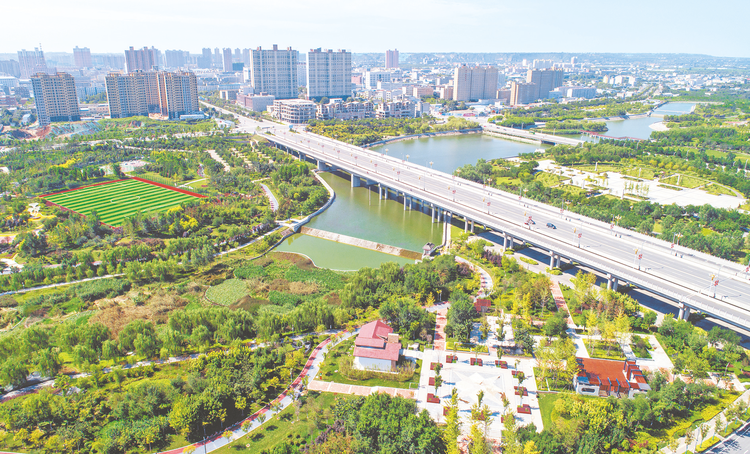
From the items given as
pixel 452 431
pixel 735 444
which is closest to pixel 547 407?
pixel 452 431

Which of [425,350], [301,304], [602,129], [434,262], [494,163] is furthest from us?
[602,129]

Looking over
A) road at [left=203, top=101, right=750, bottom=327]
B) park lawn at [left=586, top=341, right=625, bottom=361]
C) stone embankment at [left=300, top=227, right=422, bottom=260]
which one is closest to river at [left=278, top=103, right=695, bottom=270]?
stone embankment at [left=300, top=227, right=422, bottom=260]

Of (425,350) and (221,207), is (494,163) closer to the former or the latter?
(221,207)

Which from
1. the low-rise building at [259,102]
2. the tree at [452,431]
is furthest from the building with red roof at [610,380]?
the low-rise building at [259,102]

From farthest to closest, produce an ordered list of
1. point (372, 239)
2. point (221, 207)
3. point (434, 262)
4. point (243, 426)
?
1. point (221, 207)
2. point (372, 239)
3. point (434, 262)
4. point (243, 426)

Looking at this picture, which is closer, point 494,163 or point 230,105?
point 494,163

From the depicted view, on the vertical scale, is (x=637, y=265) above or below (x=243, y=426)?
above

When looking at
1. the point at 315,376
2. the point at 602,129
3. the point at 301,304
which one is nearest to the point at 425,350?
the point at 315,376
